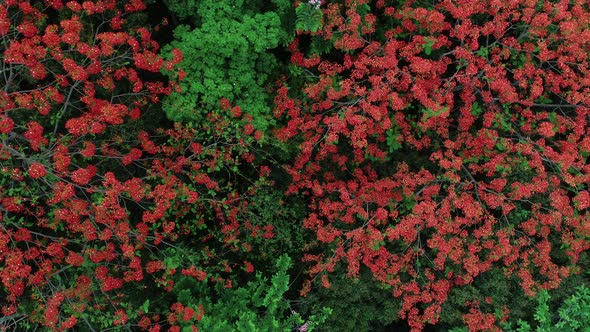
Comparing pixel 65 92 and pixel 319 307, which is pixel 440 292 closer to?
pixel 319 307

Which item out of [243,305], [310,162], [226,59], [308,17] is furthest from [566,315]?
[226,59]

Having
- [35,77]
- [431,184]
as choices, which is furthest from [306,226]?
[35,77]

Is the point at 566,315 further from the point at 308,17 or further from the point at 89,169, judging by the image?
the point at 89,169

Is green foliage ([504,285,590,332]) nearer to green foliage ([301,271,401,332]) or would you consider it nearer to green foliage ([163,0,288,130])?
green foliage ([301,271,401,332])

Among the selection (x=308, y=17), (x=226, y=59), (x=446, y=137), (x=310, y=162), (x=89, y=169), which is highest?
A: (x=308, y=17)

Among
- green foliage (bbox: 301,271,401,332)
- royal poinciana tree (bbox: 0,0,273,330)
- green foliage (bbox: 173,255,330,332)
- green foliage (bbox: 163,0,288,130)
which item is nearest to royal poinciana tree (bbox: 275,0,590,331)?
green foliage (bbox: 301,271,401,332)

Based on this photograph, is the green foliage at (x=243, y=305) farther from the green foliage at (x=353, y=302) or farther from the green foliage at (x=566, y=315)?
the green foliage at (x=566, y=315)

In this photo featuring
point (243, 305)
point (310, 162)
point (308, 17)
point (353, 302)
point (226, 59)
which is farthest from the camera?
point (310, 162)
